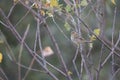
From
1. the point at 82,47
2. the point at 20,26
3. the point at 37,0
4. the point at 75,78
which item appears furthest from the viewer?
the point at 20,26

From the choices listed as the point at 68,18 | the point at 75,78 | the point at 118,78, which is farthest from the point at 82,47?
the point at 75,78

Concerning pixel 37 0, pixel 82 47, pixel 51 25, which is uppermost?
pixel 37 0

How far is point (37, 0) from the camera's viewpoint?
158 centimetres

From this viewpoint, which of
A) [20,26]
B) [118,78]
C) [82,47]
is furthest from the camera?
[20,26]

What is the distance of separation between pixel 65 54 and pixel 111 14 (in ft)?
2.18

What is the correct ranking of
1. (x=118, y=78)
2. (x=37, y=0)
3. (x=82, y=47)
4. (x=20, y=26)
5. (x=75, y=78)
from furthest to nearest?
1. (x=20, y=26)
2. (x=75, y=78)
3. (x=118, y=78)
4. (x=82, y=47)
5. (x=37, y=0)

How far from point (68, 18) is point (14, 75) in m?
2.35

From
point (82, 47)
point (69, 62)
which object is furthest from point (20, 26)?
point (82, 47)

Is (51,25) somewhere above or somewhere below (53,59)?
above

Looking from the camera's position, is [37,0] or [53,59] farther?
[53,59]

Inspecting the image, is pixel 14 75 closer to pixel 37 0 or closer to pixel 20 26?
pixel 20 26

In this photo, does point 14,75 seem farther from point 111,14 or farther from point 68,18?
point 68,18

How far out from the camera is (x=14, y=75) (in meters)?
3.84

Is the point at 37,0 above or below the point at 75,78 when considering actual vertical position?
above
